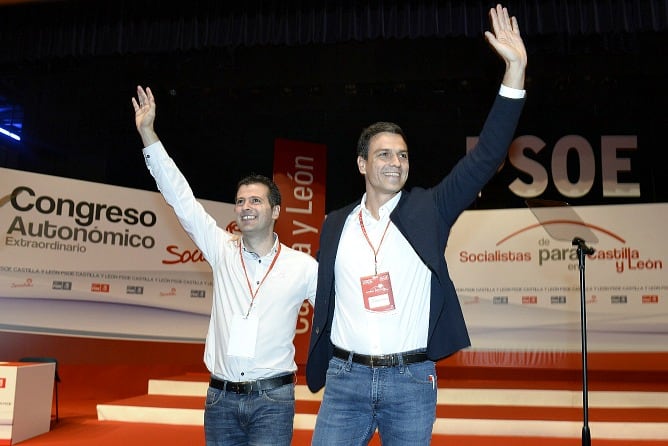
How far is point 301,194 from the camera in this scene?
764cm

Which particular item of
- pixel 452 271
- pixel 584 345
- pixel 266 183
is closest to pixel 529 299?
pixel 452 271

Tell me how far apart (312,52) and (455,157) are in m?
2.42

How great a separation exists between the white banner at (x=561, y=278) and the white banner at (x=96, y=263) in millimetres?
3120

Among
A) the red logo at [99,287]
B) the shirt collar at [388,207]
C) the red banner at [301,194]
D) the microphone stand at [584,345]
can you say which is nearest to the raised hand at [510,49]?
the shirt collar at [388,207]

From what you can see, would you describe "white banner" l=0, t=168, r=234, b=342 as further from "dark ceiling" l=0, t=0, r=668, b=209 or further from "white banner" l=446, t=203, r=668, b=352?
"white banner" l=446, t=203, r=668, b=352

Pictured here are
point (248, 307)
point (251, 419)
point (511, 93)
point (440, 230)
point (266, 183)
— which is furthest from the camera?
point (266, 183)

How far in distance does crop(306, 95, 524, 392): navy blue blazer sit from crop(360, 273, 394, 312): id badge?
0.12 meters

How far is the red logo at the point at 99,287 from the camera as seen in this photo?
6.77 m

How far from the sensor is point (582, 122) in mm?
8008

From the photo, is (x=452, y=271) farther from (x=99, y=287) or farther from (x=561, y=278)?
(x=99, y=287)

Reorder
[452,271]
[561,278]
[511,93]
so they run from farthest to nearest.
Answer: [452,271]
[561,278]
[511,93]

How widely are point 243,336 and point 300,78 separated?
18.1ft

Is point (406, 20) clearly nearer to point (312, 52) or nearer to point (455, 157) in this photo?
point (312, 52)

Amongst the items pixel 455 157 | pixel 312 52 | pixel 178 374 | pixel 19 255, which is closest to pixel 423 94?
pixel 455 157
